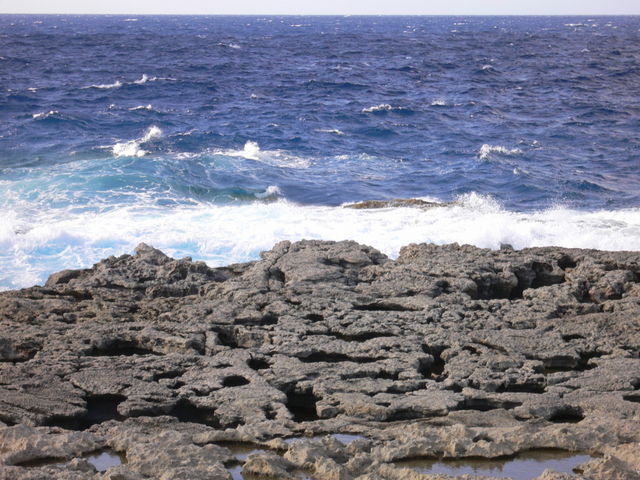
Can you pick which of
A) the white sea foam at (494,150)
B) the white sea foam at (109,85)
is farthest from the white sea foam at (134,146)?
the white sea foam at (109,85)

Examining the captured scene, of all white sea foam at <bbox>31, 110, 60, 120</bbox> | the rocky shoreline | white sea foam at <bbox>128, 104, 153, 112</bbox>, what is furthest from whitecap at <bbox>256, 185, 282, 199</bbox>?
white sea foam at <bbox>128, 104, 153, 112</bbox>

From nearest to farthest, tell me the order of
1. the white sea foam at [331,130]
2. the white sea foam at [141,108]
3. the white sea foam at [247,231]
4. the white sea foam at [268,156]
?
the white sea foam at [247,231] < the white sea foam at [268,156] < the white sea foam at [331,130] < the white sea foam at [141,108]

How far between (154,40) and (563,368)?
7087 cm

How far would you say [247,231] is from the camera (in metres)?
17.2

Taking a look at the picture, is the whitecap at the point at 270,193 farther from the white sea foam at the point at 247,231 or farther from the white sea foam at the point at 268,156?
the white sea foam at the point at 268,156

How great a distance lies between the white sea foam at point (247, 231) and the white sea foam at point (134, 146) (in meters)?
6.65

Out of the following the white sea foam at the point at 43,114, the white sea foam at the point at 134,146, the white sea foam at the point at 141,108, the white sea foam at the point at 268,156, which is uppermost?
the white sea foam at the point at 141,108

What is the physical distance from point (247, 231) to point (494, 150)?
1344cm

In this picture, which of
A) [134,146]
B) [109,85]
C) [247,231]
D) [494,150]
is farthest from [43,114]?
[494,150]

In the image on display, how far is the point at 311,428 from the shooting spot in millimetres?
7441

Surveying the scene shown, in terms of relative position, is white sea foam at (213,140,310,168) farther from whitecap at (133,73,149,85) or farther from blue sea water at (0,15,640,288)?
whitecap at (133,73,149,85)

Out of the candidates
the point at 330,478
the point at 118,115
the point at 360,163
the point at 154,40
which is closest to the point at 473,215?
the point at 360,163

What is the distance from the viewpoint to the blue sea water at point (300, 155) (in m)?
17.1

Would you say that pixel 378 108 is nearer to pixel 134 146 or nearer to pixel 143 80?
pixel 134 146
